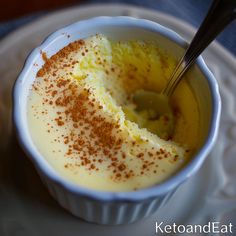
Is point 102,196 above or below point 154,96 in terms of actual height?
below

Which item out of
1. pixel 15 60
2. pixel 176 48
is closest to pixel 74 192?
pixel 176 48

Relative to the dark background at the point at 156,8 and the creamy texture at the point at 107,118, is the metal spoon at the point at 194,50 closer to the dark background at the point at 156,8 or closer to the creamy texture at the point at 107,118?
the creamy texture at the point at 107,118

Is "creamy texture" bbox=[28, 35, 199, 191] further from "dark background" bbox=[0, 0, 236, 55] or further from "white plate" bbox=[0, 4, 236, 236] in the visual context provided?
"dark background" bbox=[0, 0, 236, 55]

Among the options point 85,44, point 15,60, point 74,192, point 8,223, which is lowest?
point 8,223

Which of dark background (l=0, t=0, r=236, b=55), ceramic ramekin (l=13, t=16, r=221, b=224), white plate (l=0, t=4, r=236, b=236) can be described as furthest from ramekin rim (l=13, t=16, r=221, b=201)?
dark background (l=0, t=0, r=236, b=55)

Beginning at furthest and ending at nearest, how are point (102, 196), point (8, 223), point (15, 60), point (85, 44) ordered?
point (15, 60) → point (85, 44) → point (8, 223) → point (102, 196)

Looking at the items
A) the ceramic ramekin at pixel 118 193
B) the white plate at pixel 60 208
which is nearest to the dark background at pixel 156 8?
the white plate at pixel 60 208

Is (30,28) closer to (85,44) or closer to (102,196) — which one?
(85,44)
